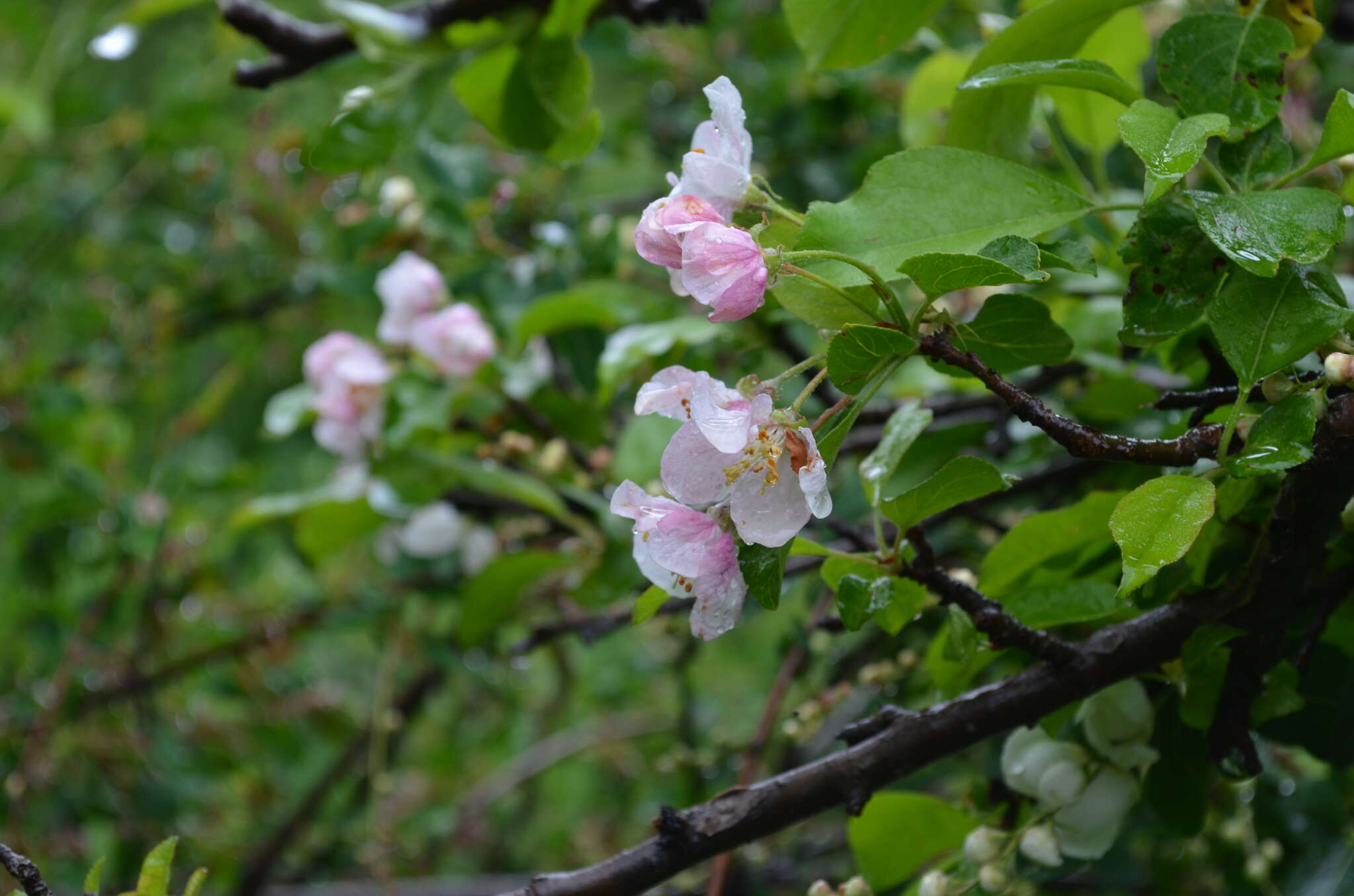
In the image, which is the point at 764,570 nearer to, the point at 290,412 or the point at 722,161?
the point at 722,161

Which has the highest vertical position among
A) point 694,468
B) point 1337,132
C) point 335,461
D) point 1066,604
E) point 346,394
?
point 1337,132

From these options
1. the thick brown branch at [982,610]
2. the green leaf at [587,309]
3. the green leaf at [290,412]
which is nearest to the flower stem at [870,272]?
the thick brown branch at [982,610]

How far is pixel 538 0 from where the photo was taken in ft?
2.54

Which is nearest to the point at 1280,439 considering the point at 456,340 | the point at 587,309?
the point at 587,309

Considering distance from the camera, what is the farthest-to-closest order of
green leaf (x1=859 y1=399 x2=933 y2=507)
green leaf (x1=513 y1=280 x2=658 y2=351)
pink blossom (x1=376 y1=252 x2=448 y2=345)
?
pink blossom (x1=376 y1=252 x2=448 y2=345) → green leaf (x1=513 y1=280 x2=658 y2=351) → green leaf (x1=859 y1=399 x2=933 y2=507)

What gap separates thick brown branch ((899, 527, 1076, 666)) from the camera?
50 centimetres

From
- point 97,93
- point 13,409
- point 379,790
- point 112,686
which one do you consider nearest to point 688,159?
point 379,790

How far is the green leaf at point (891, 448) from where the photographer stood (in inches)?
19.9

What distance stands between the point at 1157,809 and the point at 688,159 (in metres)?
0.44

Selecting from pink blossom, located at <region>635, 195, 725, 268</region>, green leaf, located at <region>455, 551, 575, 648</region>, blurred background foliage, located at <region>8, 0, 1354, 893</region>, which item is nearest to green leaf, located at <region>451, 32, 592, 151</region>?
blurred background foliage, located at <region>8, 0, 1354, 893</region>

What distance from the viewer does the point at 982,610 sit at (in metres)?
0.51

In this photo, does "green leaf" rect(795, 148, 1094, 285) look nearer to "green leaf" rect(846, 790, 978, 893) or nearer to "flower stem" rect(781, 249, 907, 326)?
"flower stem" rect(781, 249, 907, 326)

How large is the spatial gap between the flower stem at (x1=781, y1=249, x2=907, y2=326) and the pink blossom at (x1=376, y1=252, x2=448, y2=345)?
652mm

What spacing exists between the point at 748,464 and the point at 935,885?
0.93ft
